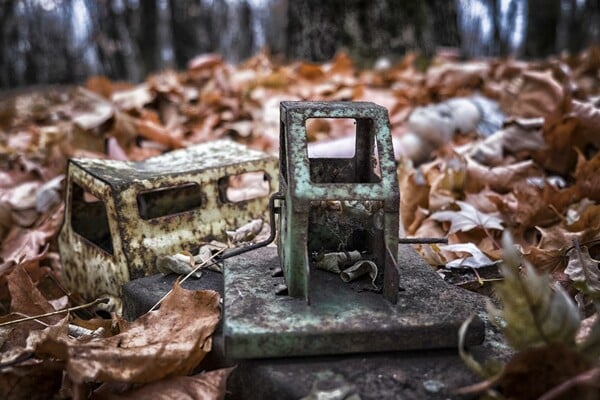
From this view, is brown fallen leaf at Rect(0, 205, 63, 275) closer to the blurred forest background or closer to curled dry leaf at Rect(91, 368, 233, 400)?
curled dry leaf at Rect(91, 368, 233, 400)

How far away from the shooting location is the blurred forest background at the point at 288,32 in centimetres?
451

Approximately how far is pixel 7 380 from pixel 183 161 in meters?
0.90

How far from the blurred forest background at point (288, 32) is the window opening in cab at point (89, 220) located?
295 centimetres

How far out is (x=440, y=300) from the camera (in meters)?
1.20

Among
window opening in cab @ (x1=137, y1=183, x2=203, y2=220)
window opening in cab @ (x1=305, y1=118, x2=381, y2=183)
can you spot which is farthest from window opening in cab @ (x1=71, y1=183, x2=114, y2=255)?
window opening in cab @ (x1=305, y1=118, x2=381, y2=183)

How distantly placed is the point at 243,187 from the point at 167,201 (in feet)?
1.13

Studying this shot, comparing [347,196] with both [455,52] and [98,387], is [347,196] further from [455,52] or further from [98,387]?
[455,52]

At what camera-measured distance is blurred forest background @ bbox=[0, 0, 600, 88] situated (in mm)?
4512

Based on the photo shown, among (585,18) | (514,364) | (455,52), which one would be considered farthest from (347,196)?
(585,18)

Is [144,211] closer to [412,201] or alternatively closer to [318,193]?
[412,201]

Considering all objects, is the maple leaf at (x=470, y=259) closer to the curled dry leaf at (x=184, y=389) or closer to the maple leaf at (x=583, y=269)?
the maple leaf at (x=583, y=269)

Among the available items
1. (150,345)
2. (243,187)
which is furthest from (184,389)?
(243,187)

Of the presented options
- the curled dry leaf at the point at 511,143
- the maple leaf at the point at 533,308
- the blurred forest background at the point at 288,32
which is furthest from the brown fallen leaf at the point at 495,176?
the blurred forest background at the point at 288,32

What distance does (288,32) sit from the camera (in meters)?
4.86
